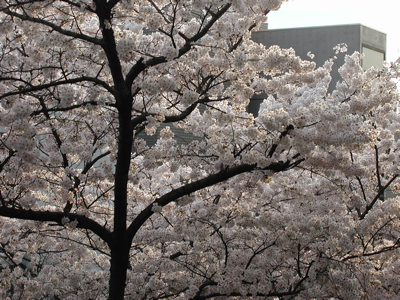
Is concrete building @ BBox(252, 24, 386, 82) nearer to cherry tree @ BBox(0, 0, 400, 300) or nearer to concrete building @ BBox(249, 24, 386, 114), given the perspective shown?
concrete building @ BBox(249, 24, 386, 114)

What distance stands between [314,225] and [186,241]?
1817 millimetres

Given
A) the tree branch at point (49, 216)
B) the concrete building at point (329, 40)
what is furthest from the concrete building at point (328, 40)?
the tree branch at point (49, 216)

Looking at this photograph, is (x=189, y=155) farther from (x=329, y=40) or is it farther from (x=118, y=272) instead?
(x=329, y=40)

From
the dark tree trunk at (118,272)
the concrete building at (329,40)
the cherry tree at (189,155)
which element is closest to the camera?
the cherry tree at (189,155)

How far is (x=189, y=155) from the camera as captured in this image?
6531 mm

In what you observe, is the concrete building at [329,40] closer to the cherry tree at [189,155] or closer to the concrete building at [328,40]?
the concrete building at [328,40]

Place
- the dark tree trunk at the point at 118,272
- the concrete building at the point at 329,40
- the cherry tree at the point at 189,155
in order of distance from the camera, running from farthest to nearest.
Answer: the concrete building at the point at 329,40, the dark tree trunk at the point at 118,272, the cherry tree at the point at 189,155

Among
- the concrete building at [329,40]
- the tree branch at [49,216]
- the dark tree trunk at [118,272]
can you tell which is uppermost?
the concrete building at [329,40]

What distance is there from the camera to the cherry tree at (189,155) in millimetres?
5656

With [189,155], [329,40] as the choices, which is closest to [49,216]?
[189,155]

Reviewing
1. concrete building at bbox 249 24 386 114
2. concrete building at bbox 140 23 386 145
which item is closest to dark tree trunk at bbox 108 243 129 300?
concrete building at bbox 140 23 386 145

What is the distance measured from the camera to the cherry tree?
18.6 ft

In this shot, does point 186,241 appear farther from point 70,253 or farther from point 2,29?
point 2,29

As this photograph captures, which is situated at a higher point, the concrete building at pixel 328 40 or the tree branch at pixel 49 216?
the concrete building at pixel 328 40
